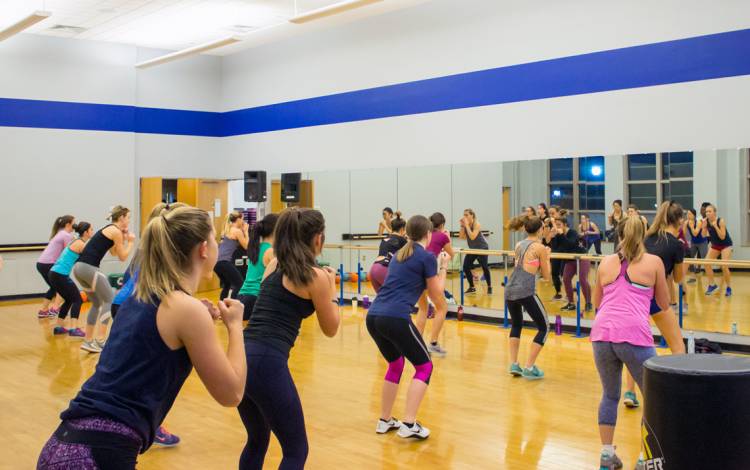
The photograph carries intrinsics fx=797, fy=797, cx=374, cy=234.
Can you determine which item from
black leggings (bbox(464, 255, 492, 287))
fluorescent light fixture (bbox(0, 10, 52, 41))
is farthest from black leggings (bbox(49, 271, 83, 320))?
black leggings (bbox(464, 255, 492, 287))

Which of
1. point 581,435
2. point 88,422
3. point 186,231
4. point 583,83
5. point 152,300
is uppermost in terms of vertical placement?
point 583,83

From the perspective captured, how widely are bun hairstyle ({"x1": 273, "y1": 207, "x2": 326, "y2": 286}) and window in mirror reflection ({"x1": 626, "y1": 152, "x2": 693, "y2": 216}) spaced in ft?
19.8

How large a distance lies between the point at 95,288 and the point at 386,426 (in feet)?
13.4

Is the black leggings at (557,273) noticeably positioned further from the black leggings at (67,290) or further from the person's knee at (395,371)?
the black leggings at (67,290)

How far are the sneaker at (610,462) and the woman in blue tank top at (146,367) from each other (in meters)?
2.94

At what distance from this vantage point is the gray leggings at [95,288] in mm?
8008

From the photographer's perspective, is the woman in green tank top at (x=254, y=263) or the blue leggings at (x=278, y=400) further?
the woman in green tank top at (x=254, y=263)

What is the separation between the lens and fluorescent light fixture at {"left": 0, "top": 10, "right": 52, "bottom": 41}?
9.34 meters

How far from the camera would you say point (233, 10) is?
448 inches

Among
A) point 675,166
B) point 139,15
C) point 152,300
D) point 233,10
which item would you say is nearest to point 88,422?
point 152,300

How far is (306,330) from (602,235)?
379 cm

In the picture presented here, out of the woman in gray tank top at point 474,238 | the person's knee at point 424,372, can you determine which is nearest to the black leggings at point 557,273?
the woman in gray tank top at point 474,238

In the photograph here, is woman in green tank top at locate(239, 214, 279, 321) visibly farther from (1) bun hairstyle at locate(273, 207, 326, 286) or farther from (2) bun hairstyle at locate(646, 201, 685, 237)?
(2) bun hairstyle at locate(646, 201, 685, 237)

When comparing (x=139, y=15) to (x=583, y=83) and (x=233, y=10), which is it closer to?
(x=233, y=10)
